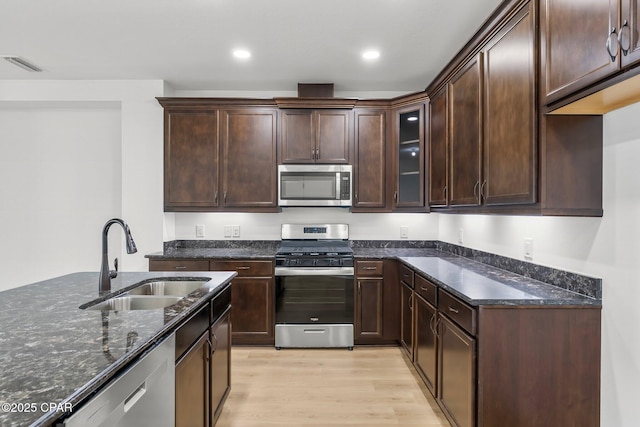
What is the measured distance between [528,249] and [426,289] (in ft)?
2.35

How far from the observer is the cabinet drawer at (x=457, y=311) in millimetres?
1741

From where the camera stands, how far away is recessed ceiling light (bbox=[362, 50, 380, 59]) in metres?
2.96

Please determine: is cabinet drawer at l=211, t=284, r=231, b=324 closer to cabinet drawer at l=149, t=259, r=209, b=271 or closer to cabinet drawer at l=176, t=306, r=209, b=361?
cabinet drawer at l=176, t=306, r=209, b=361

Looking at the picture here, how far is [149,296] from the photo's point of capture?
74.0 inches

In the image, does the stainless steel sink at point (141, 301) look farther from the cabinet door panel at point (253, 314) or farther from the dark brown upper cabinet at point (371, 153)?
the dark brown upper cabinet at point (371, 153)

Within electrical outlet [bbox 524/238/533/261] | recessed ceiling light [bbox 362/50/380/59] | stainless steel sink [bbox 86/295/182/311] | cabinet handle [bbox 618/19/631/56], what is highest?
recessed ceiling light [bbox 362/50/380/59]

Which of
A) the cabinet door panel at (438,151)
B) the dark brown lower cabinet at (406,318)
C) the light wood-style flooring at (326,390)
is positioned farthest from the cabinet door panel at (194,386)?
the cabinet door panel at (438,151)

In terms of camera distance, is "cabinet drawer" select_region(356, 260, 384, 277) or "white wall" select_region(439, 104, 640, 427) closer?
"white wall" select_region(439, 104, 640, 427)

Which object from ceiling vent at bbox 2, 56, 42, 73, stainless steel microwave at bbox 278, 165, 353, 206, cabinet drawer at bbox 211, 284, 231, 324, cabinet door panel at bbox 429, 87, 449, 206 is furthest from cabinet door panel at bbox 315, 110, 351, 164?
ceiling vent at bbox 2, 56, 42, 73

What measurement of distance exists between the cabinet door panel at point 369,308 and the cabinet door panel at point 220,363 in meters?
1.45

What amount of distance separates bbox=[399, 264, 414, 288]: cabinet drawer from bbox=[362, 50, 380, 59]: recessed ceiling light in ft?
6.23

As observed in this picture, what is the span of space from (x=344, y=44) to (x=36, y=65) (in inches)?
117

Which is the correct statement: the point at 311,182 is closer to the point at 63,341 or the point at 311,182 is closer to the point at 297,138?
the point at 297,138

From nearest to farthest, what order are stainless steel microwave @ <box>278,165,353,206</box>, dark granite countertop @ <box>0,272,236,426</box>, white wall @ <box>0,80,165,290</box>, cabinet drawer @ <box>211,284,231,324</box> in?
dark granite countertop @ <box>0,272,236,426</box>, cabinet drawer @ <box>211,284,231,324</box>, stainless steel microwave @ <box>278,165,353,206</box>, white wall @ <box>0,80,165,290</box>
